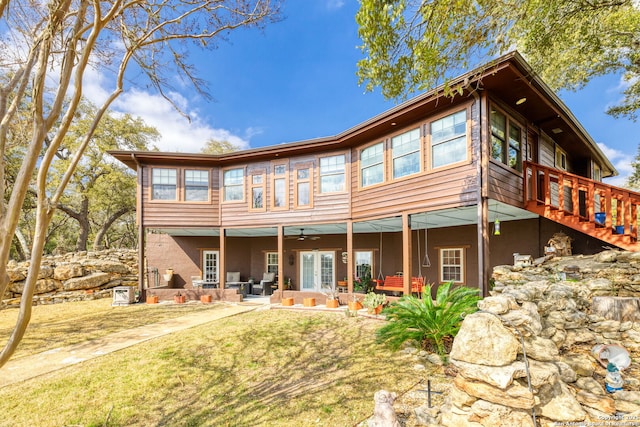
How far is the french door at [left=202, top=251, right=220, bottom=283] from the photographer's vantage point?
1320 centimetres

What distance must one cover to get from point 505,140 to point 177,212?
35.0 ft

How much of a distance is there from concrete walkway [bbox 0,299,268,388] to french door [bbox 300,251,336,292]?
459 centimetres

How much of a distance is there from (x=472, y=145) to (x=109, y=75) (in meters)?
6.82

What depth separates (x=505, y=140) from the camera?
6.93 m

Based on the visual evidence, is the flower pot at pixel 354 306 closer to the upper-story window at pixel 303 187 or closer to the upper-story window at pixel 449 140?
the upper-story window at pixel 303 187

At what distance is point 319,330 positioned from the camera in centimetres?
654

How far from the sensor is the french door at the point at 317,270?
480 inches

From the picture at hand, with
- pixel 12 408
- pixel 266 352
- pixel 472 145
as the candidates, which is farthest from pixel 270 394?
pixel 472 145

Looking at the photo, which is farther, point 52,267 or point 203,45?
point 52,267

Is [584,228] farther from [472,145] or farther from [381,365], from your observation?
[381,365]

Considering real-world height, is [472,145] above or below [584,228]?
above

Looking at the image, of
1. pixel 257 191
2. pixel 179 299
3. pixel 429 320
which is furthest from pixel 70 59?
pixel 179 299

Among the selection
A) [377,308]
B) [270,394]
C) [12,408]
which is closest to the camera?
[12,408]

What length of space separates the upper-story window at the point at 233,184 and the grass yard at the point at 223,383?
5756 mm
